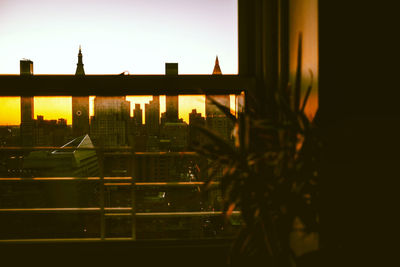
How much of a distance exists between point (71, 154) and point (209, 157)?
155 centimetres

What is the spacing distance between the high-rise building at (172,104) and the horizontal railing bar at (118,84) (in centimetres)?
4

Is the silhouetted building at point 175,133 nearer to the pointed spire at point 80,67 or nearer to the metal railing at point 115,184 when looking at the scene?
the metal railing at point 115,184

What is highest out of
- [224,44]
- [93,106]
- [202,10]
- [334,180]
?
[202,10]

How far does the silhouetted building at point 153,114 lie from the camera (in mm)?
2186

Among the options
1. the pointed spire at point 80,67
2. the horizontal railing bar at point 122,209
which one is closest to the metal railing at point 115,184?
the horizontal railing bar at point 122,209

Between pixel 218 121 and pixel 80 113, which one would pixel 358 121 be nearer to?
pixel 218 121

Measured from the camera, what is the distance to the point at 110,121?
7.39 feet

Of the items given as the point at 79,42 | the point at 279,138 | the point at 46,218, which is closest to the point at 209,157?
the point at 279,138

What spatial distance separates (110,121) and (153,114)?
0.33 metres

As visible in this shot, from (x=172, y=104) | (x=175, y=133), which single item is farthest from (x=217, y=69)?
(x=175, y=133)

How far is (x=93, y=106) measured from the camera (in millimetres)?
2188

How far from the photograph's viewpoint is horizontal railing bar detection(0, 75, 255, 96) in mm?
2141

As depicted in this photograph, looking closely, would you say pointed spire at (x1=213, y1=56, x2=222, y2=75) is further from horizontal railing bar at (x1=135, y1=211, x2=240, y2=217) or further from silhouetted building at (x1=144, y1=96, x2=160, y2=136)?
horizontal railing bar at (x1=135, y1=211, x2=240, y2=217)

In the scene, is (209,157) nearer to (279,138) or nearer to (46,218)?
(279,138)
